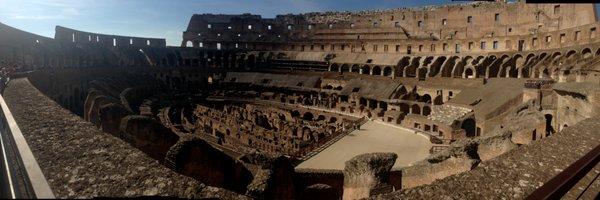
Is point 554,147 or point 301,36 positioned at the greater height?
point 301,36

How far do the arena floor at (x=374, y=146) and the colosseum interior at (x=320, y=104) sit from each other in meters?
0.16

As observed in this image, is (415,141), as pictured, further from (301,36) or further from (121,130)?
(301,36)

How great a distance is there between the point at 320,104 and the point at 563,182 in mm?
32564

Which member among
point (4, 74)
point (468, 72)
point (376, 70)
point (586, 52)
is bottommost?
point (4, 74)

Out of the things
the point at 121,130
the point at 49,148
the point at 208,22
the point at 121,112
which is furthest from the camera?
the point at 208,22

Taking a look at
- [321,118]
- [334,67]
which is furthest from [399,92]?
[334,67]

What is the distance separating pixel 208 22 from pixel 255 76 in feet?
48.9

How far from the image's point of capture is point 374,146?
859 inches

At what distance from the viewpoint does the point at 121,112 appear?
13516 mm

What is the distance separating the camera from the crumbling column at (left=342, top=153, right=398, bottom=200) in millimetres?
10227

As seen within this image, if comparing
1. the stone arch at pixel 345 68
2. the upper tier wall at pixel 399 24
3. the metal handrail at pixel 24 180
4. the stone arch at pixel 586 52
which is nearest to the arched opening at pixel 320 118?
the stone arch at pixel 345 68

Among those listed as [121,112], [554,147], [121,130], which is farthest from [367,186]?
[121,112]

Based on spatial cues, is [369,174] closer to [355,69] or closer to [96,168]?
[96,168]

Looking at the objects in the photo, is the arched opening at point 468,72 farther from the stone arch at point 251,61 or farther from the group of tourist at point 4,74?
the group of tourist at point 4,74
